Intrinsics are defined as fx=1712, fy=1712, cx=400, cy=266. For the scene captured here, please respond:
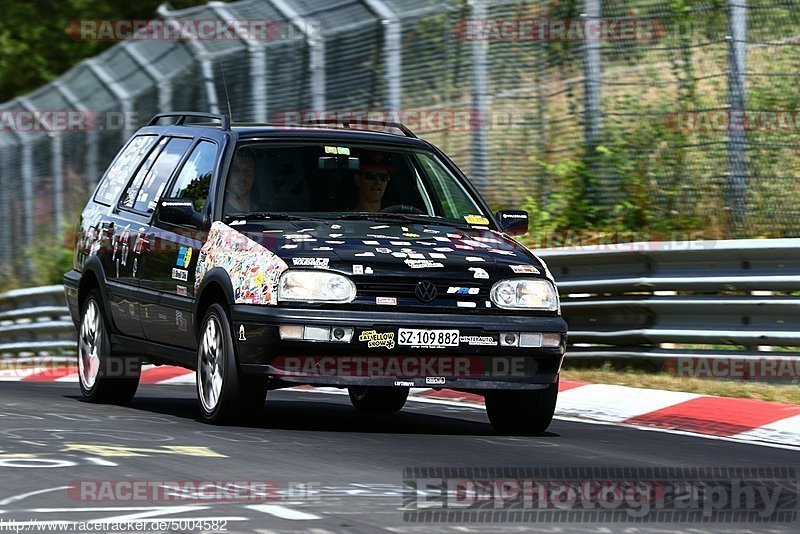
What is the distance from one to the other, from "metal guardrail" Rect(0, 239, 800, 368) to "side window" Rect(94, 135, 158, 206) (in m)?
3.54

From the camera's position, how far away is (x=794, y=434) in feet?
32.5

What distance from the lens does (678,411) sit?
10.9 metres

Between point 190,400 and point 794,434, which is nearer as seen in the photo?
point 794,434

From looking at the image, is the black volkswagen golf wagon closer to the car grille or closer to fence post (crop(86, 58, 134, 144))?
the car grille

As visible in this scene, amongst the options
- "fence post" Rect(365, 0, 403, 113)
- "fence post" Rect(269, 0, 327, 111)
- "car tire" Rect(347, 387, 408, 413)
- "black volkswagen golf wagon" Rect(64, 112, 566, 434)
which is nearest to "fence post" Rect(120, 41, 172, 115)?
"fence post" Rect(269, 0, 327, 111)

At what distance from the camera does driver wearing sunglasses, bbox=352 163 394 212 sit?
412 inches

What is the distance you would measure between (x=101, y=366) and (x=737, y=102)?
5.74 metres

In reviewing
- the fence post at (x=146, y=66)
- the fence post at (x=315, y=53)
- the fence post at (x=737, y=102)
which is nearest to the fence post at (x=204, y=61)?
the fence post at (x=146, y=66)

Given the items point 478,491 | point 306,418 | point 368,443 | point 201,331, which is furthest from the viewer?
point 306,418

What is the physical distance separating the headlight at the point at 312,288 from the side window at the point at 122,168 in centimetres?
289

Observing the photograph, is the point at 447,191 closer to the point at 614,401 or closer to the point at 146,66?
the point at 614,401

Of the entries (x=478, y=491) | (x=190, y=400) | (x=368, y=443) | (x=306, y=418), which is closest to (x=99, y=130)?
(x=190, y=400)

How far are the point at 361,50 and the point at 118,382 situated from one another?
6.23 m

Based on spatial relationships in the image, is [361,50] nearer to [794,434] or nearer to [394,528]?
[794,434]
